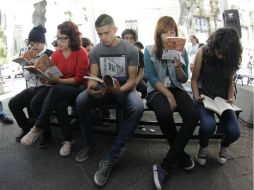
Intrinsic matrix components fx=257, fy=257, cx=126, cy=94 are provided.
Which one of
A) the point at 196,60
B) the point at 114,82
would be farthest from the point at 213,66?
the point at 114,82

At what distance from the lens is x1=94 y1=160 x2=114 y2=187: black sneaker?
213cm

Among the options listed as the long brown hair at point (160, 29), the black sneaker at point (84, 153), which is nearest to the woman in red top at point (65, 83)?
the black sneaker at point (84, 153)

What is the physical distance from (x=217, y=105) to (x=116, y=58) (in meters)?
1.04

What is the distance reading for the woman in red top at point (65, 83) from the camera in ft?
8.33

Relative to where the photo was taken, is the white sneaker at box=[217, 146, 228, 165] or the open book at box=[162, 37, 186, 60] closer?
the open book at box=[162, 37, 186, 60]

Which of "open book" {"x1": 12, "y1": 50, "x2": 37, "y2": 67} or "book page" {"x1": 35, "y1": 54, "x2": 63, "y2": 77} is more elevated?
"open book" {"x1": 12, "y1": 50, "x2": 37, "y2": 67}

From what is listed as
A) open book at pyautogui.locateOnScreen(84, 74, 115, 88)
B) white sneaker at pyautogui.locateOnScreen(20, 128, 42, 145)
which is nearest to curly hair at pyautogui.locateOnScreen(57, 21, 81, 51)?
open book at pyautogui.locateOnScreen(84, 74, 115, 88)

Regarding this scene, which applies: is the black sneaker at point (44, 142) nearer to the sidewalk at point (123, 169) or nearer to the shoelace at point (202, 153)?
the sidewalk at point (123, 169)

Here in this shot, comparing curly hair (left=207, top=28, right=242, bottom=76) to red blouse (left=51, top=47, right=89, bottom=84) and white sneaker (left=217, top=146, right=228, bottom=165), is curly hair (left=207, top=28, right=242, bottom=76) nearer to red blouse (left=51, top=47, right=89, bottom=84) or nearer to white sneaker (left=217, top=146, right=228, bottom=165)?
white sneaker (left=217, top=146, right=228, bottom=165)

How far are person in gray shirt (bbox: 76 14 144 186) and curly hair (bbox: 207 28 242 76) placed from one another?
74cm

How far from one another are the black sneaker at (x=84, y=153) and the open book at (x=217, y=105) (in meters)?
1.20

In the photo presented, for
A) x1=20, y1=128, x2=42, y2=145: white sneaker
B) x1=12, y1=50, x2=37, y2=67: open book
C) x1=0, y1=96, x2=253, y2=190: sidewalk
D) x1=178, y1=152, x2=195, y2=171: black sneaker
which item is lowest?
x1=0, y1=96, x2=253, y2=190: sidewalk

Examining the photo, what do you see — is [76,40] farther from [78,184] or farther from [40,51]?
[78,184]

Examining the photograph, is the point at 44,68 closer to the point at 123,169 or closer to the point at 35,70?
the point at 35,70
